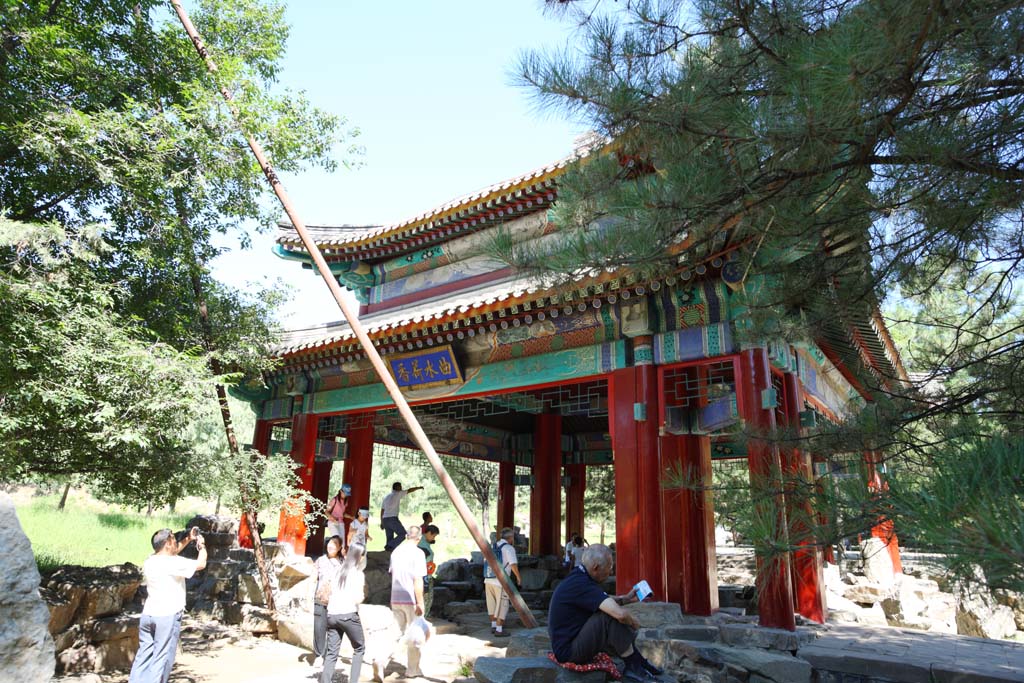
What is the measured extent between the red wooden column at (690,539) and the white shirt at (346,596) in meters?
4.10

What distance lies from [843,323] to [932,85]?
169cm

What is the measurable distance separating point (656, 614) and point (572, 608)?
9.92ft

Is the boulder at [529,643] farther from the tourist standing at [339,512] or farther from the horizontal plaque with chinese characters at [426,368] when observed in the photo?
the tourist standing at [339,512]

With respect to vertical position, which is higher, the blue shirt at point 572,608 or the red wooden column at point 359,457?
the red wooden column at point 359,457

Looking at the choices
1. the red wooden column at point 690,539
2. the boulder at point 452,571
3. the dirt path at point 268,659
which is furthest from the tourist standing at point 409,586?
the boulder at point 452,571

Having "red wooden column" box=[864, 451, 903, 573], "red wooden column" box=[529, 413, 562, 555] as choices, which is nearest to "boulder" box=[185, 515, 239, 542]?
"red wooden column" box=[529, 413, 562, 555]

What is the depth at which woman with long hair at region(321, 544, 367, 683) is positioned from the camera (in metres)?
5.53

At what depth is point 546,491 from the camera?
13680 millimetres

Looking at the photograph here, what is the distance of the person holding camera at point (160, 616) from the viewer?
4.98m

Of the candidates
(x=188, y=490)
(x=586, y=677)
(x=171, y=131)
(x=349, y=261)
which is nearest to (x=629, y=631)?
(x=586, y=677)

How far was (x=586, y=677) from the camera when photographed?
371cm

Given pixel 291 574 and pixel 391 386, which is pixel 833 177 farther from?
pixel 291 574

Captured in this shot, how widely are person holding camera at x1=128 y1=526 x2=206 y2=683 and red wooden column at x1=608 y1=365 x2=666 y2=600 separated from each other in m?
4.31

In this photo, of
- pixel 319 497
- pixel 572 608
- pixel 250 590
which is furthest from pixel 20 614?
pixel 319 497
